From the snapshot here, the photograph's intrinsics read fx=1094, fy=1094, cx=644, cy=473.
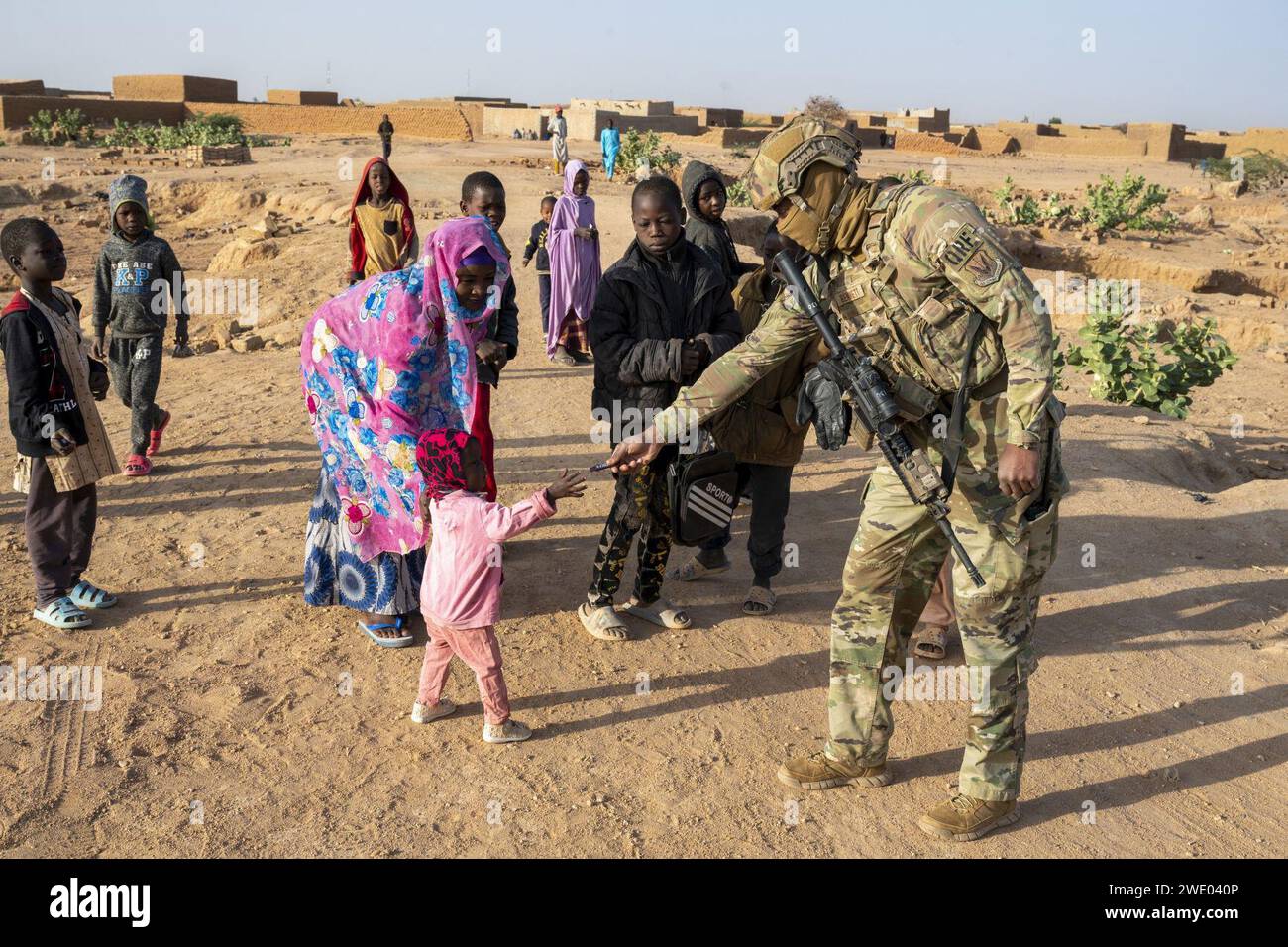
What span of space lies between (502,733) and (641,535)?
1.25m

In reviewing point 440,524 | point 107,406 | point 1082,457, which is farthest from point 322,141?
point 440,524

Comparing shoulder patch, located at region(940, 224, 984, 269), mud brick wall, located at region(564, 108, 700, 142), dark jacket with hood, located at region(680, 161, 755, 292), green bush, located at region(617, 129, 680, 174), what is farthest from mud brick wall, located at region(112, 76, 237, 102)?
shoulder patch, located at region(940, 224, 984, 269)

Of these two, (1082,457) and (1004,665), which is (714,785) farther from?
(1082,457)

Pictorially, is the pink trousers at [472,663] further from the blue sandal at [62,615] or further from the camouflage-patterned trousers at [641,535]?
the blue sandal at [62,615]

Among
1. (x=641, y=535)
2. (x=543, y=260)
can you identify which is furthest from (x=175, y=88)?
(x=641, y=535)

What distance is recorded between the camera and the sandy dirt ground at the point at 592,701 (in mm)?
3639

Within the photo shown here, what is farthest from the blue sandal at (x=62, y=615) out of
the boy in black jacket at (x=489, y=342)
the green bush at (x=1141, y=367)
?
the green bush at (x=1141, y=367)

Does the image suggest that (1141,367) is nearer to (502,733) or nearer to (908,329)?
(908,329)

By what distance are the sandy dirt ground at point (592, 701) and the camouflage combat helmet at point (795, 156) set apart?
2.06m

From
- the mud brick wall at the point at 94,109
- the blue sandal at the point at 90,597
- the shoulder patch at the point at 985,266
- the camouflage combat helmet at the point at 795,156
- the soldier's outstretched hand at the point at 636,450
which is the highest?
the mud brick wall at the point at 94,109

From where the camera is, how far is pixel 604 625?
16.4 feet

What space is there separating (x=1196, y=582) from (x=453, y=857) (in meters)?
4.34

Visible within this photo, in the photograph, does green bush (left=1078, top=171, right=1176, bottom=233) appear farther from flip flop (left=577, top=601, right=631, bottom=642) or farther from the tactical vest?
the tactical vest

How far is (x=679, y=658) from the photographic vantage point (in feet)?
15.9
